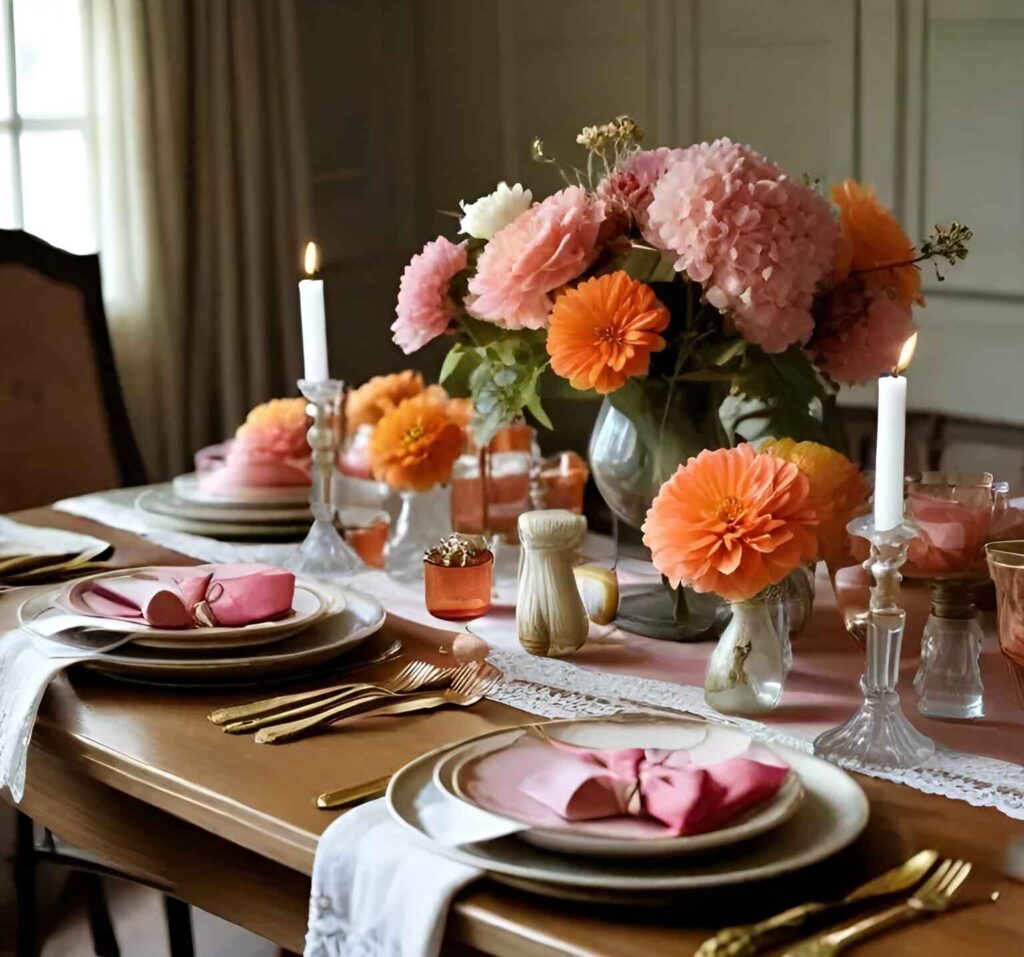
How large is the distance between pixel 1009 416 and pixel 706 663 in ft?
7.08

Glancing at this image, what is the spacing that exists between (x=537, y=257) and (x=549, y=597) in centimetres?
30

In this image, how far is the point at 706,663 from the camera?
136 cm

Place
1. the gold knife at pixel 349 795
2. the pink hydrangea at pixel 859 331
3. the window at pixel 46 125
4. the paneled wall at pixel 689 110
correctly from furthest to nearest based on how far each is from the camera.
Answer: the paneled wall at pixel 689 110
the window at pixel 46 125
the pink hydrangea at pixel 859 331
the gold knife at pixel 349 795

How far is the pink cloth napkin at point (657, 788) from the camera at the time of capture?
2.90 ft

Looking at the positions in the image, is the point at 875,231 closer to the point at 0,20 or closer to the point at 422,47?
the point at 0,20

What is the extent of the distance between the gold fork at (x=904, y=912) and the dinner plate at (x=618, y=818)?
8 cm

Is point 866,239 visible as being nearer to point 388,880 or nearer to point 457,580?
point 457,580

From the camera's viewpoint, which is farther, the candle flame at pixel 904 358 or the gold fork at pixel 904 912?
the candle flame at pixel 904 358

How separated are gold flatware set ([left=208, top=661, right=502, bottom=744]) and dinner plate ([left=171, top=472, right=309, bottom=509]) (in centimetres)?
60

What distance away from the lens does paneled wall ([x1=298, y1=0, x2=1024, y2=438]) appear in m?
3.27

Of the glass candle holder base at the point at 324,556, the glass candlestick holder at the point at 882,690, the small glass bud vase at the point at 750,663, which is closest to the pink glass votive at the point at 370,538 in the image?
the glass candle holder base at the point at 324,556

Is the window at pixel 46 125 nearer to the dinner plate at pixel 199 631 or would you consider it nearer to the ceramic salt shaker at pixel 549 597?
the dinner plate at pixel 199 631

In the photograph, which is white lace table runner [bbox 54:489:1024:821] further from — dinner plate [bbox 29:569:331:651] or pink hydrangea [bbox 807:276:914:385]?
pink hydrangea [bbox 807:276:914:385]

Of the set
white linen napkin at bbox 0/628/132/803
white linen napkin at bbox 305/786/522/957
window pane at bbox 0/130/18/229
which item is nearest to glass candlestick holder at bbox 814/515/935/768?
white linen napkin at bbox 305/786/522/957
